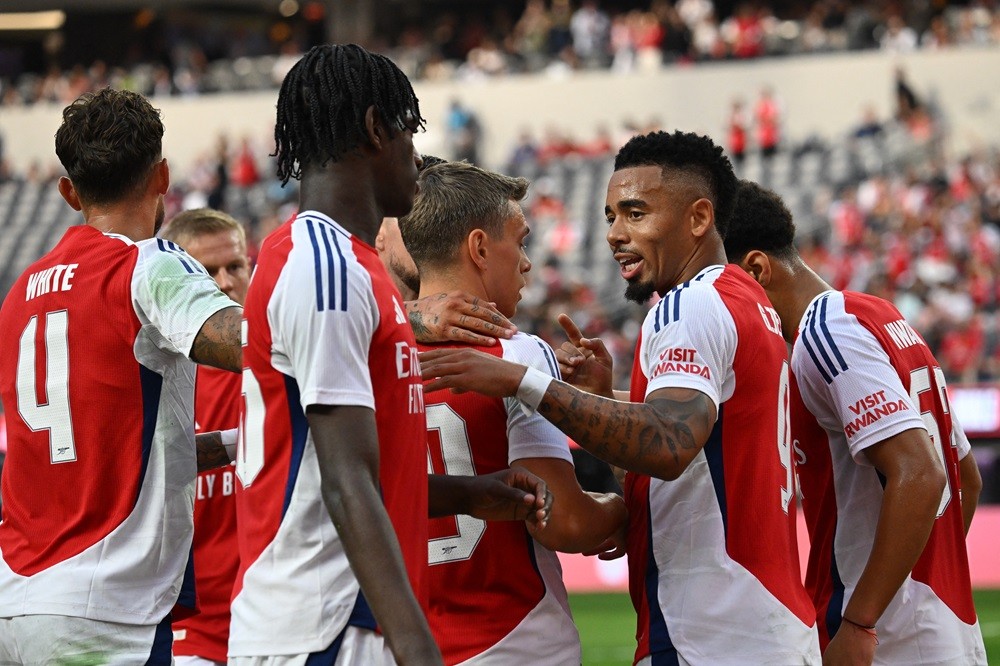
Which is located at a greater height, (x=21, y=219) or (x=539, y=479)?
(x=21, y=219)

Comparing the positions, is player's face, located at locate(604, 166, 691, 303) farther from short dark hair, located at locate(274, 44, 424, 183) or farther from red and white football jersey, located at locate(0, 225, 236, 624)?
red and white football jersey, located at locate(0, 225, 236, 624)

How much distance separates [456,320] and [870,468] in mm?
1426

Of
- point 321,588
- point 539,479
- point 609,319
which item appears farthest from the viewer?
point 609,319

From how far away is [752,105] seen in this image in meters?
26.2

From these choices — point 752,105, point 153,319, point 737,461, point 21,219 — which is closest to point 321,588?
point 153,319

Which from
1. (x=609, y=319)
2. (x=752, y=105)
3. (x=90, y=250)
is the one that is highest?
(x=752, y=105)

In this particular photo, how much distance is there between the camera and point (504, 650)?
11.9ft

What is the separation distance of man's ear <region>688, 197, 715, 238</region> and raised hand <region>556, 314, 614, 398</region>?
0.46 metres

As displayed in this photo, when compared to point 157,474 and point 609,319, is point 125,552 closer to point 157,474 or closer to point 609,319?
point 157,474

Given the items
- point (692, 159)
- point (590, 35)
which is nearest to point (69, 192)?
point (692, 159)

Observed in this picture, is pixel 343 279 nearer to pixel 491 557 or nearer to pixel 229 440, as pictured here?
pixel 491 557

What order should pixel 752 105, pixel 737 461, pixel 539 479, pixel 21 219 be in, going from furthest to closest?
pixel 21 219, pixel 752 105, pixel 737 461, pixel 539 479

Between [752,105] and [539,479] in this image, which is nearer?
[539,479]

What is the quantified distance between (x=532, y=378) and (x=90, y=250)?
1228 mm
